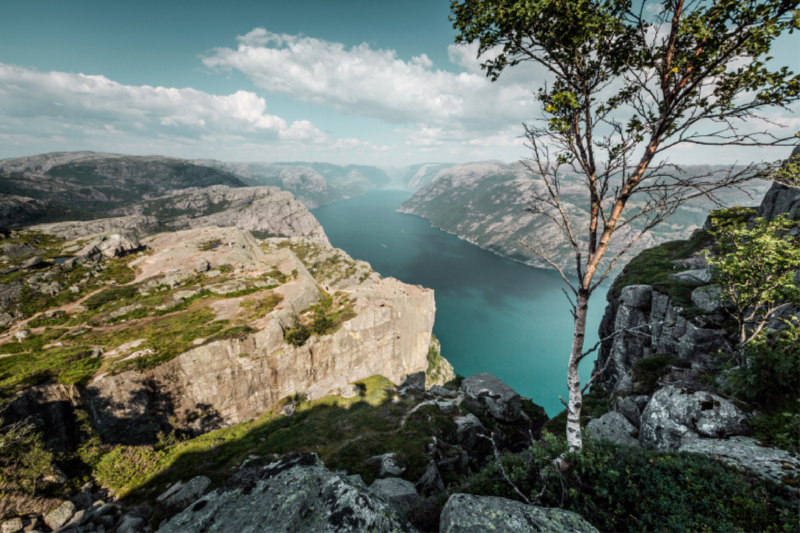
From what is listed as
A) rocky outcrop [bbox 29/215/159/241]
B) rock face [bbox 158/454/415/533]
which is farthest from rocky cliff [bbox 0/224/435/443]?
rocky outcrop [bbox 29/215/159/241]

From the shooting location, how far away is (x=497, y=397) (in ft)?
86.4

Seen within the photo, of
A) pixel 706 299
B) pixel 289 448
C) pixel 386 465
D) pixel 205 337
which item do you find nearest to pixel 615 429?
pixel 706 299

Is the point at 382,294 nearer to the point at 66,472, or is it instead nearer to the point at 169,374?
the point at 169,374

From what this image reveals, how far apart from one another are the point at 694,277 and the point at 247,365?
1659 inches

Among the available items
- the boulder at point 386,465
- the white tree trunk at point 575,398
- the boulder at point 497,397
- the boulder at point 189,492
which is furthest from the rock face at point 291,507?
the boulder at point 497,397

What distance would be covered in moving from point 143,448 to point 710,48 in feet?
115

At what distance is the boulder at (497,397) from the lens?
25094 mm

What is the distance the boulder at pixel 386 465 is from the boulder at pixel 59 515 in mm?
15433

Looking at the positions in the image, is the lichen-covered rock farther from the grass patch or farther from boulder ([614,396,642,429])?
the grass patch

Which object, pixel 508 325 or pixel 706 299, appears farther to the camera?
pixel 508 325

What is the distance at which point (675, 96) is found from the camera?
680 centimetres

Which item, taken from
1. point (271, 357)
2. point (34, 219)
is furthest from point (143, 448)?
point (34, 219)

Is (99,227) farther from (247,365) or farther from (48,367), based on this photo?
(247,365)

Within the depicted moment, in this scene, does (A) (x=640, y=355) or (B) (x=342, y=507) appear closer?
(B) (x=342, y=507)
